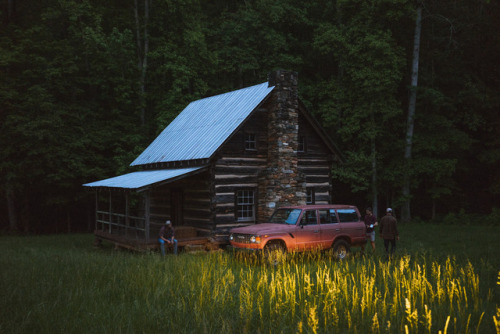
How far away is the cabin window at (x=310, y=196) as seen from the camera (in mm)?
23266

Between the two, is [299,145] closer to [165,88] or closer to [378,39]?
[378,39]

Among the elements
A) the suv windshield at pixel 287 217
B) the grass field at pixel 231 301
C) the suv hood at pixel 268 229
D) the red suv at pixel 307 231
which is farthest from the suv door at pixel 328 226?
the grass field at pixel 231 301

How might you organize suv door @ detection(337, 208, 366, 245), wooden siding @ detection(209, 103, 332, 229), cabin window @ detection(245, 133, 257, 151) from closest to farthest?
suv door @ detection(337, 208, 366, 245) → wooden siding @ detection(209, 103, 332, 229) → cabin window @ detection(245, 133, 257, 151)

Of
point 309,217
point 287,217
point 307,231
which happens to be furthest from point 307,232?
point 287,217

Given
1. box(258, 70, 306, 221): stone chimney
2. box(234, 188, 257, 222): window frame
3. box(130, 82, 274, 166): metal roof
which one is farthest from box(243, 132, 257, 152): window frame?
box(234, 188, 257, 222): window frame

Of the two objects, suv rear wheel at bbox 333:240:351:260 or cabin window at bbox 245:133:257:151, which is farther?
cabin window at bbox 245:133:257:151

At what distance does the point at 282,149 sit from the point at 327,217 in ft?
18.5

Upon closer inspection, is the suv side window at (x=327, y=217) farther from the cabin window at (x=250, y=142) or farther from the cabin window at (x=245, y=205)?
the cabin window at (x=250, y=142)

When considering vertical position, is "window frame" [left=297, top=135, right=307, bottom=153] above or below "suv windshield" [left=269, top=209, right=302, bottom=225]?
above

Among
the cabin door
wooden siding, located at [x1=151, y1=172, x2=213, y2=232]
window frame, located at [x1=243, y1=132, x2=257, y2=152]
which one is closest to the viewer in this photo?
wooden siding, located at [x1=151, y1=172, x2=213, y2=232]

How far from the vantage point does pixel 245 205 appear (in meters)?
21.3

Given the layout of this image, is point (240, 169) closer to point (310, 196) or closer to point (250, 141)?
point (250, 141)

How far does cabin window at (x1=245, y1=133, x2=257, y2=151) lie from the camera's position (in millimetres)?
21703

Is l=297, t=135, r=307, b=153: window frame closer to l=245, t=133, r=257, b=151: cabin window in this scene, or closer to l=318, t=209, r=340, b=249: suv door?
l=245, t=133, r=257, b=151: cabin window
